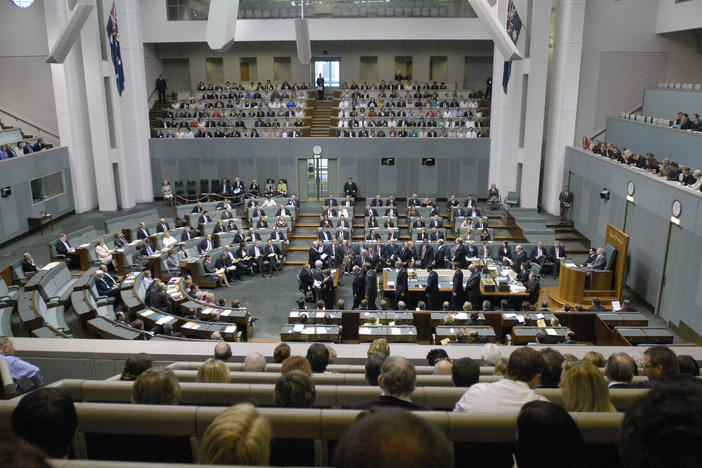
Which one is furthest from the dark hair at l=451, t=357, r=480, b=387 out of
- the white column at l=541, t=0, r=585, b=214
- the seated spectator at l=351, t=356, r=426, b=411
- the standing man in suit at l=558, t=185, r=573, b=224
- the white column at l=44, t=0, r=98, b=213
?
the white column at l=44, t=0, r=98, b=213

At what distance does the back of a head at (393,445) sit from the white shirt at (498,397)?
1776mm

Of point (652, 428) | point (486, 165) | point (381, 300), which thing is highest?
point (652, 428)

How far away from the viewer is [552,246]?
1642cm

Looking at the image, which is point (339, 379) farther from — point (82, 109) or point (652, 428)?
point (82, 109)

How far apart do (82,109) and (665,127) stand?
19.7m

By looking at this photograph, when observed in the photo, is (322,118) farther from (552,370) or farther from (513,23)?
(552,370)

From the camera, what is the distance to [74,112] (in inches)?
795

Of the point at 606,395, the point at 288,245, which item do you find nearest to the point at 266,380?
the point at 606,395

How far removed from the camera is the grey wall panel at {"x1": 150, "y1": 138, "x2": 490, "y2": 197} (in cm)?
2372

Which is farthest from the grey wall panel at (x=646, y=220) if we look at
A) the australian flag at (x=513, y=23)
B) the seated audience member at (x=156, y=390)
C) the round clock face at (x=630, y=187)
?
the seated audience member at (x=156, y=390)

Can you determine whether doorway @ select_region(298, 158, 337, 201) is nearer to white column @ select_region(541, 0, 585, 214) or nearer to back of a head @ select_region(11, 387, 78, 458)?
white column @ select_region(541, 0, 585, 214)

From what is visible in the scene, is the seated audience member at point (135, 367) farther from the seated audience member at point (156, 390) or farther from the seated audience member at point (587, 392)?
the seated audience member at point (587, 392)

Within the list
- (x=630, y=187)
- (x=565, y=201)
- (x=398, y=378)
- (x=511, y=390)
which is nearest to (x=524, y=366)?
(x=511, y=390)

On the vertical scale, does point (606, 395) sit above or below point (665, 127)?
below
